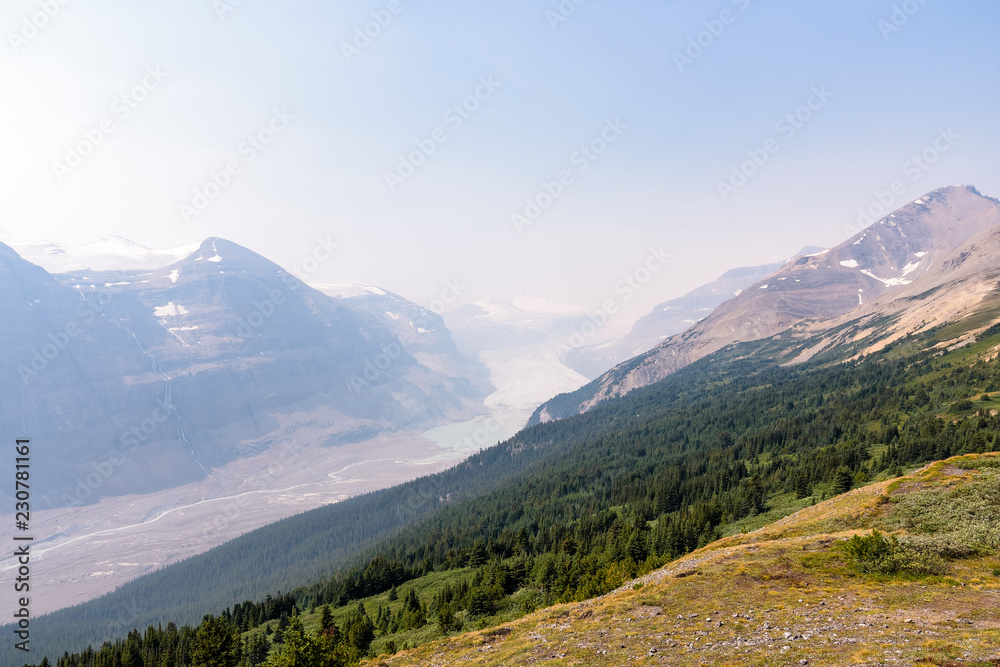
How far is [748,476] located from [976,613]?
119023 millimetres

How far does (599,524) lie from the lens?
412 feet

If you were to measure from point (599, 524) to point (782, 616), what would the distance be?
99.2 meters

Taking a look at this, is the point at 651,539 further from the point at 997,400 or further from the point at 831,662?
the point at 997,400

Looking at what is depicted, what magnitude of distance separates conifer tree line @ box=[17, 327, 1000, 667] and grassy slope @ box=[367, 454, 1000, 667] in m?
17.3

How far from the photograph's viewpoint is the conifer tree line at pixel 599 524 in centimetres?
7375

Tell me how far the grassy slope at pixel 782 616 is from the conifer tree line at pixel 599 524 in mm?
17324

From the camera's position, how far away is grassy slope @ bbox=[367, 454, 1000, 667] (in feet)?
83.9

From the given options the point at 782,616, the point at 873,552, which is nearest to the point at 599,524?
the point at 873,552

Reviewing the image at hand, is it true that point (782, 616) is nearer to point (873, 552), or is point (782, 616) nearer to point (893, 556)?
point (873, 552)

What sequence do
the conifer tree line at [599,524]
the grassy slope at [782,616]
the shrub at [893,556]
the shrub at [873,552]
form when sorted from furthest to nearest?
the conifer tree line at [599,524]
the shrub at [873,552]
the shrub at [893,556]
the grassy slope at [782,616]

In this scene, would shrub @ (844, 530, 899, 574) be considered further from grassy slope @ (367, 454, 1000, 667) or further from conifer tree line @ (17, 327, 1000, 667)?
conifer tree line @ (17, 327, 1000, 667)

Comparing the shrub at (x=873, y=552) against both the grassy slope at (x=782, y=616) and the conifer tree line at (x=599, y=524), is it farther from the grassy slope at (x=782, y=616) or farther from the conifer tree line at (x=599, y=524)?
the conifer tree line at (x=599, y=524)

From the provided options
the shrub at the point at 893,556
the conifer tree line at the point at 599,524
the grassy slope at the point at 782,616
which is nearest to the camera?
the grassy slope at the point at 782,616

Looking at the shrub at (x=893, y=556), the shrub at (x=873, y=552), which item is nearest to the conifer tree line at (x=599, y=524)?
the shrub at (x=873, y=552)
